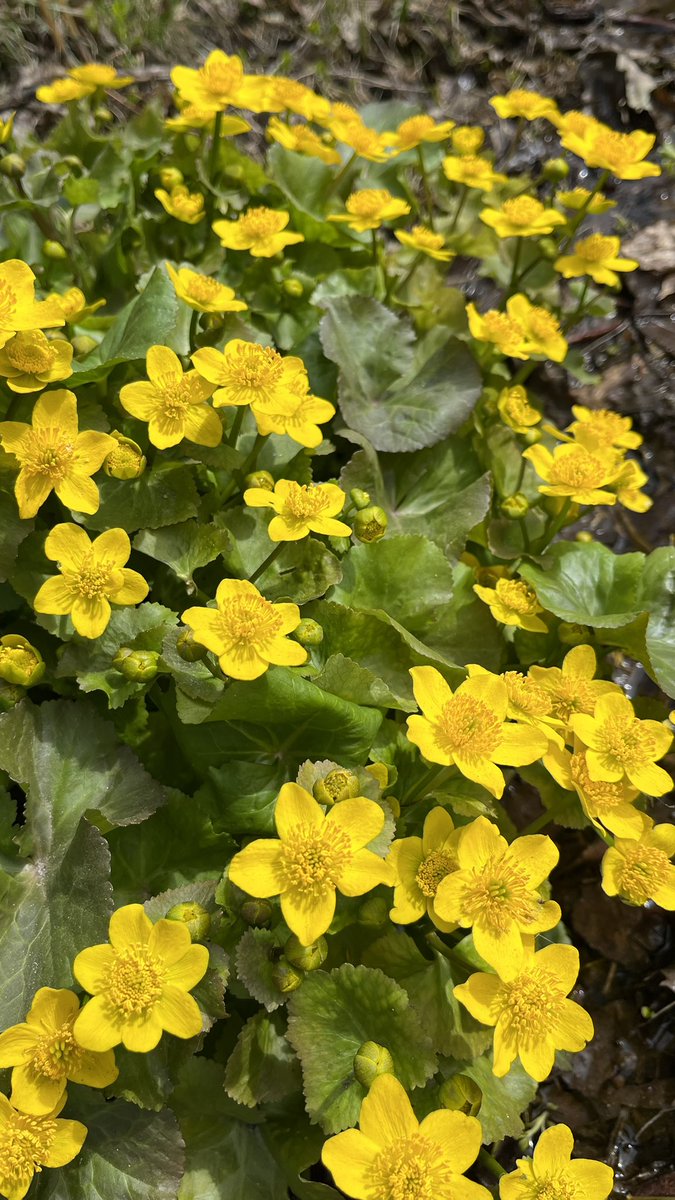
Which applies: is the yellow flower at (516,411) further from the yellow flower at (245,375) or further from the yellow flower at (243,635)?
the yellow flower at (243,635)

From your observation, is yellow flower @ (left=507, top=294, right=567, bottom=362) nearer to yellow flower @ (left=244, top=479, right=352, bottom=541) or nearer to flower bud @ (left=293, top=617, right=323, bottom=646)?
yellow flower @ (left=244, top=479, right=352, bottom=541)

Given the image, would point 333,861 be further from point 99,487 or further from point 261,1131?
point 99,487

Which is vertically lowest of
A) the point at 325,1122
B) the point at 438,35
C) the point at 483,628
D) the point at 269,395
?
the point at 325,1122

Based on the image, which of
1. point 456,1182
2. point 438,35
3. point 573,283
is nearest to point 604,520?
point 573,283

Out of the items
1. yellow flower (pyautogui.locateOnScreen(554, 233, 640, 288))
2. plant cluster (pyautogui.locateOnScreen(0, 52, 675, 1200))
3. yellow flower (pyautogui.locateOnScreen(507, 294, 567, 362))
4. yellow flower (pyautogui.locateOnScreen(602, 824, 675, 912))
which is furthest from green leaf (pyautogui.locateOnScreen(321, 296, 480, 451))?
yellow flower (pyautogui.locateOnScreen(602, 824, 675, 912))

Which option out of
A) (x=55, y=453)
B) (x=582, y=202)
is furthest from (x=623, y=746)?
(x=582, y=202)

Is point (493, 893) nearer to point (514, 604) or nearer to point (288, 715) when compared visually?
point (288, 715)

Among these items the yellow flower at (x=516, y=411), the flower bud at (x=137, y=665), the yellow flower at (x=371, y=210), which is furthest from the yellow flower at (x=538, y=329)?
the flower bud at (x=137, y=665)
